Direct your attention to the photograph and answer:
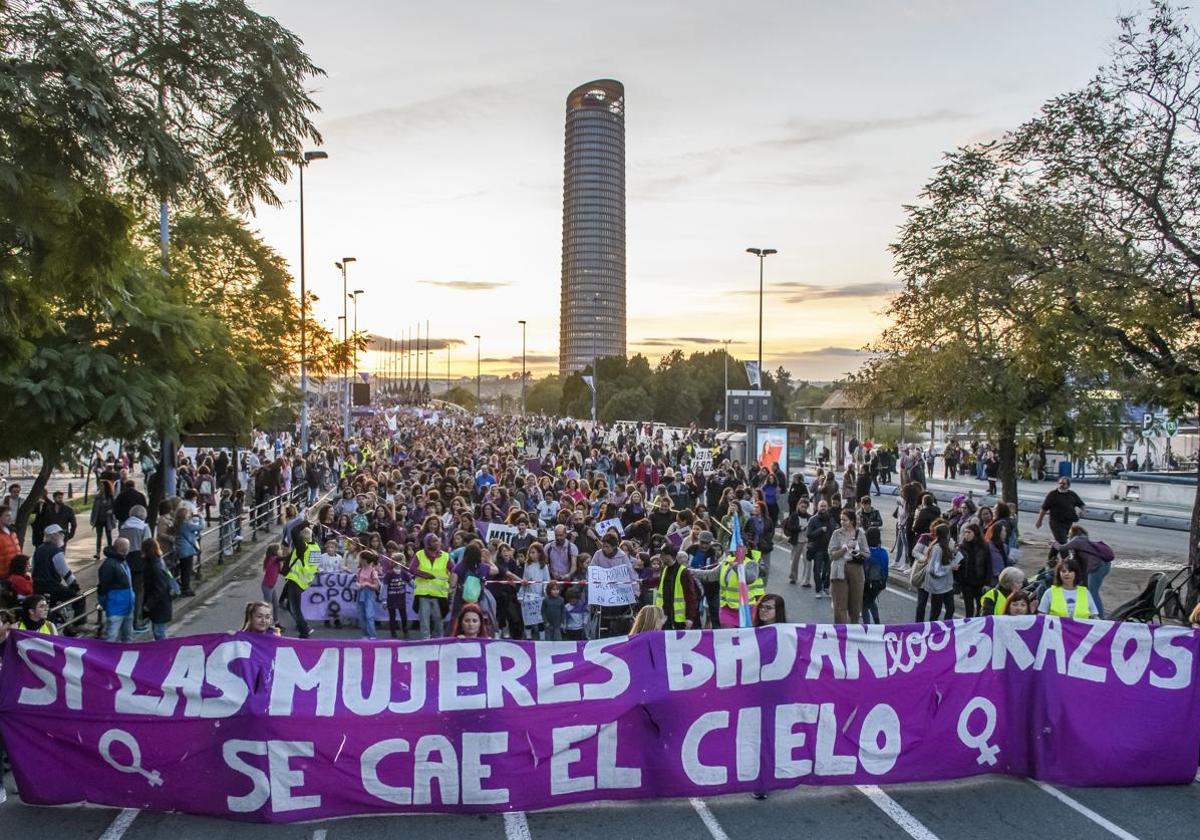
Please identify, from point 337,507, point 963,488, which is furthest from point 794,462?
point 337,507

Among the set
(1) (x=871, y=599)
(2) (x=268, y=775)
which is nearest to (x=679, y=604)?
(1) (x=871, y=599)

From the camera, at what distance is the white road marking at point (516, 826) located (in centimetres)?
701

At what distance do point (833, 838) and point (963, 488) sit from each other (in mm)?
34708

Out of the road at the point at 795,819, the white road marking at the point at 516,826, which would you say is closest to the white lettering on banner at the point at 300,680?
the road at the point at 795,819

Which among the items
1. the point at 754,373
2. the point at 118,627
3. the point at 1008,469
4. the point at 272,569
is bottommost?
the point at 118,627

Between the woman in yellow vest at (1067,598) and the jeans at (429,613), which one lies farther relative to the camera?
the jeans at (429,613)

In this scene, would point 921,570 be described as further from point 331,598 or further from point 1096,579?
point 331,598

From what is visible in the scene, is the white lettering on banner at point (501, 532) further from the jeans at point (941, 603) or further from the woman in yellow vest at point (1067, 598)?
the woman in yellow vest at point (1067, 598)

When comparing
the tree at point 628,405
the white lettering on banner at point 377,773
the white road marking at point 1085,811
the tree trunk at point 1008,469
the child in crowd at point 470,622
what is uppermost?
the tree at point 628,405

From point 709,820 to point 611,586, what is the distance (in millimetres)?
5344

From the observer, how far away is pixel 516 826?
23.6 ft

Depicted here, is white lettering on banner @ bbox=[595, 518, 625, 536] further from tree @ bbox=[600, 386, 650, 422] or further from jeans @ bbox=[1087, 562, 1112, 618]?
tree @ bbox=[600, 386, 650, 422]

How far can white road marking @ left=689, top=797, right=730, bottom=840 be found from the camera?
277 inches

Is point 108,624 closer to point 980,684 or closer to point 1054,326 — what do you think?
point 980,684
